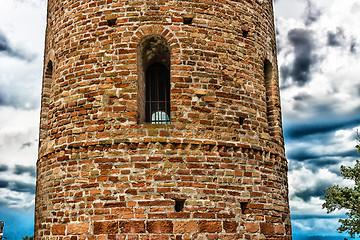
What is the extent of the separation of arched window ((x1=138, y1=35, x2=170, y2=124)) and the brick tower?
3 centimetres

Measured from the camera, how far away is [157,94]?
757 cm

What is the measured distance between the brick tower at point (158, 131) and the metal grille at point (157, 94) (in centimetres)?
3

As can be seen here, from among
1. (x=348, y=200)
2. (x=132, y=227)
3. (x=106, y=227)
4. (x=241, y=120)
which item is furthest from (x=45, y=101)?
(x=348, y=200)

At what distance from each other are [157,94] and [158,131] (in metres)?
1.29

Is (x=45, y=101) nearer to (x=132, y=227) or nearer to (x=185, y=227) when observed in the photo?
(x=132, y=227)

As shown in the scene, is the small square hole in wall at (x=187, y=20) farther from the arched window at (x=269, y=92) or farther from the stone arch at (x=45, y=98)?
the stone arch at (x=45, y=98)

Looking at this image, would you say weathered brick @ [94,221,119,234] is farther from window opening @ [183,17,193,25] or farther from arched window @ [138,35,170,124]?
window opening @ [183,17,193,25]

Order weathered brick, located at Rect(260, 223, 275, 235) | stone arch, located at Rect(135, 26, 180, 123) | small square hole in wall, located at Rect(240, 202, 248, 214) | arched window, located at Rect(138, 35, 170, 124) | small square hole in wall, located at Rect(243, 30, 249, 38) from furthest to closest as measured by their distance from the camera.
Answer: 1. small square hole in wall, located at Rect(243, 30, 249, 38)
2. arched window, located at Rect(138, 35, 170, 124)
3. stone arch, located at Rect(135, 26, 180, 123)
4. weathered brick, located at Rect(260, 223, 275, 235)
5. small square hole in wall, located at Rect(240, 202, 248, 214)

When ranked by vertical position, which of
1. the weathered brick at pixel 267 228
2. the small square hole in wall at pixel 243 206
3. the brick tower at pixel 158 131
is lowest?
the weathered brick at pixel 267 228

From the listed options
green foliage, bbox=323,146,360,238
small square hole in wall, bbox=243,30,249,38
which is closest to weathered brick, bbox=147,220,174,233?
small square hole in wall, bbox=243,30,249,38

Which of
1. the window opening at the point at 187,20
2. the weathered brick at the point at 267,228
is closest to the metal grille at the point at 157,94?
the window opening at the point at 187,20

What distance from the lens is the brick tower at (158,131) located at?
6289 mm

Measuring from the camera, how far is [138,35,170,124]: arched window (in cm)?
706

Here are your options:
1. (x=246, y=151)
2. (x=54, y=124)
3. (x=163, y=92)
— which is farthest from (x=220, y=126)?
(x=54, y=124)
